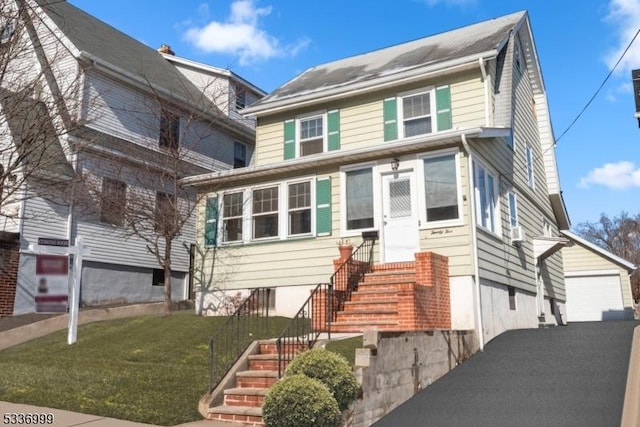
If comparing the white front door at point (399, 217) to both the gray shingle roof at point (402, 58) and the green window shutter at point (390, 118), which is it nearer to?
the green window shutter at point (390, 118)

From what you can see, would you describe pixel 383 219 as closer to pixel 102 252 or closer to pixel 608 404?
pixel 608 404

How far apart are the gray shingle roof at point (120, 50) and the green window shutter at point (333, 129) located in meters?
7.34

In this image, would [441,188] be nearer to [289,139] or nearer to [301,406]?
[289,139]

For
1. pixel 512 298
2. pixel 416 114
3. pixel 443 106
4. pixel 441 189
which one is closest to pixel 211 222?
pixel 416 114

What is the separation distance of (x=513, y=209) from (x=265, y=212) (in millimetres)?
6727

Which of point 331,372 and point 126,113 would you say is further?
point 126,113

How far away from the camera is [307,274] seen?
45.3 feet

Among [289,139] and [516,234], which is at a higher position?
[289,139]

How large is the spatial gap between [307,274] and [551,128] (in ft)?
40.9

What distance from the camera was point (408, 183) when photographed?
42.2ft

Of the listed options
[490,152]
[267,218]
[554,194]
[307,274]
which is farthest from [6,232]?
[554,194]

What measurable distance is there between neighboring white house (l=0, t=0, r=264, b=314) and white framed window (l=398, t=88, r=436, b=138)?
699 cm

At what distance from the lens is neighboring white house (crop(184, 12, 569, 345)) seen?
12.3 meters

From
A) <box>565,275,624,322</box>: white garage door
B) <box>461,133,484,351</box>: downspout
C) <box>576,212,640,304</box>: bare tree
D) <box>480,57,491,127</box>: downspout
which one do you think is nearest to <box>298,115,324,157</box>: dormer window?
<box>480,57,491,127</box>: downspout
